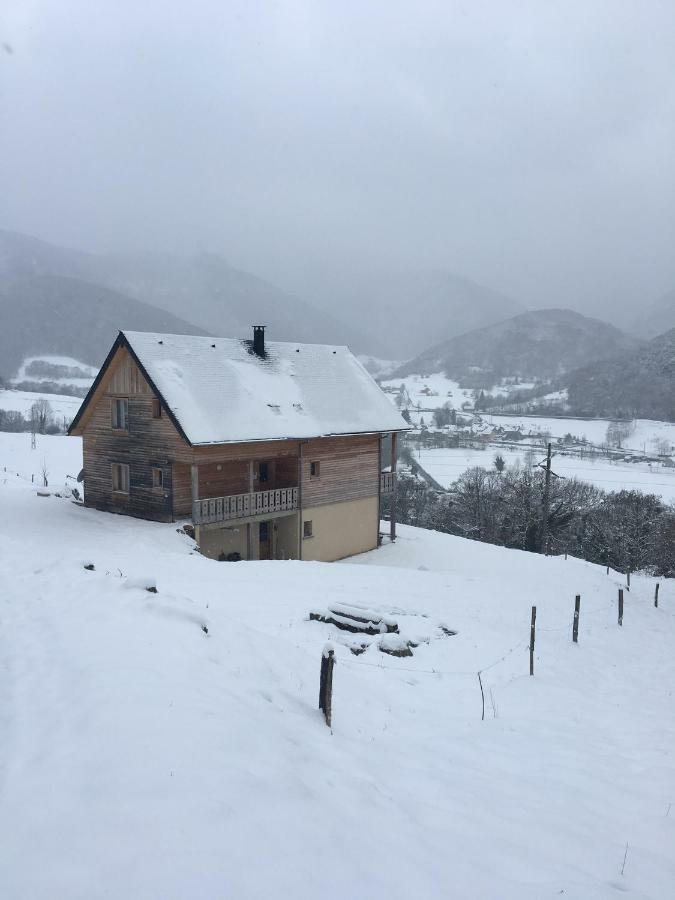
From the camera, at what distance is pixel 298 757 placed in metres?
6.93

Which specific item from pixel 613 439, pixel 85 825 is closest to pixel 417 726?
pixel 85 825

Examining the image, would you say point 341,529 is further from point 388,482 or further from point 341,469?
point 388,482

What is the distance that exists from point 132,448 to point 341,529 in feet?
35.6

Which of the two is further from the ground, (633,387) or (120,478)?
(633,387)

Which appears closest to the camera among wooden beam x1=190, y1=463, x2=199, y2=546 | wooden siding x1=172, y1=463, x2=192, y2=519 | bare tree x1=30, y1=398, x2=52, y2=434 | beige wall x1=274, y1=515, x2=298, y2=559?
wooden beam x1=190, y1=463, x2=199, y2=546

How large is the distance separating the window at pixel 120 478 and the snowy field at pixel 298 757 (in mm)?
12029

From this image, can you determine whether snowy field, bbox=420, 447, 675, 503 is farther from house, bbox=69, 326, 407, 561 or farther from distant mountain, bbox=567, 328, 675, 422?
distant mountain, bbox=567, 328, 675, 422

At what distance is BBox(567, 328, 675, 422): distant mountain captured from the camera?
159000mm

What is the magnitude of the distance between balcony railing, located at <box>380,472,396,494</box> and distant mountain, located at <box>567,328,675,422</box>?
138m

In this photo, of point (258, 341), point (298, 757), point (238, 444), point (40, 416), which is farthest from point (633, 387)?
point (298, 757)

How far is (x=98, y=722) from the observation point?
21.4 feet

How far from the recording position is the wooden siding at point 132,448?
25.7 meters

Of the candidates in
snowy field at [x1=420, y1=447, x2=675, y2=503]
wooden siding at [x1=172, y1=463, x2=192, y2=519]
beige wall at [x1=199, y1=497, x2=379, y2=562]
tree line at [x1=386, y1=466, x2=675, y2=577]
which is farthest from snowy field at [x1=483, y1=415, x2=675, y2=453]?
wooden siding at [x1=172, y1=463, x2=192, y2=519]

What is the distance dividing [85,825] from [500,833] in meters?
4.26
